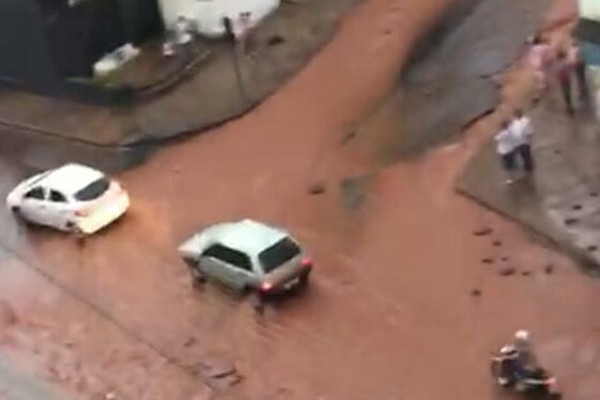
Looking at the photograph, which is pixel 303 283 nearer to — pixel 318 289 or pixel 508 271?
pixel 318 289

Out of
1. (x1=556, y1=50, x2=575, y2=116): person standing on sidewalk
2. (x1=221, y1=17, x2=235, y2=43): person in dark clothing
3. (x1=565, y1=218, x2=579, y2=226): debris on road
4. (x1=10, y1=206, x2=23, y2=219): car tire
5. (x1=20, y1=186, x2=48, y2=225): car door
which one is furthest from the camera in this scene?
(x1=221, y1=17, x2=235, y2=43): person in dark clothing

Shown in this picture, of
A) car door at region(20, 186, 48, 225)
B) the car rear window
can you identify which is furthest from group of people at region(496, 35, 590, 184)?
car door at region(20, 186, 48, 225)

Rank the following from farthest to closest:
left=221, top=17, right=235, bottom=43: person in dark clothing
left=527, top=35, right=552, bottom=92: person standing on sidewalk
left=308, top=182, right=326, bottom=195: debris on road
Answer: left=221, top=17, right=235, bottom=43: person in dark clothing
left=527, top=35, right=552, bottom=92: person standing on sidewalk
left=308, top=182, right=326, bottom=195: debris on road

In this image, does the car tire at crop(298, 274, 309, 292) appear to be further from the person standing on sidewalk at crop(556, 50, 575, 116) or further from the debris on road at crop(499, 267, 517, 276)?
the person standing on sidewalk at crop(556, 50, 575, 116)

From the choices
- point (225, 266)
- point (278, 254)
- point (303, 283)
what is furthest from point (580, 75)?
point (225, 266)

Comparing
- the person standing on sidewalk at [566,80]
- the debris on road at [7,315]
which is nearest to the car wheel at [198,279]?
the debris on road at [7,315]

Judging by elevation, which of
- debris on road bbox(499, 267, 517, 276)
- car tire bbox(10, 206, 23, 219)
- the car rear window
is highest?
the car rear window
